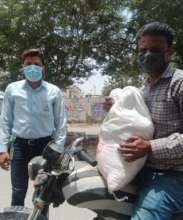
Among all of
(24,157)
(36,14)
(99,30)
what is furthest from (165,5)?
(24,157)

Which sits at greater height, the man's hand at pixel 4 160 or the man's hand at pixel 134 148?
the man's hand at pixel 134 148

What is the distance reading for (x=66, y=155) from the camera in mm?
2541

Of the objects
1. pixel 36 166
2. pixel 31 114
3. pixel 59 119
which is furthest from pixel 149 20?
pixel 36 166

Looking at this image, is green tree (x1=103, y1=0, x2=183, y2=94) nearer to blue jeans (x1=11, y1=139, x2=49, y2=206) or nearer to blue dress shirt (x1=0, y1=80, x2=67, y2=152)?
blue dress shirt (x1=0, y1=80, x2=67, y2=152)

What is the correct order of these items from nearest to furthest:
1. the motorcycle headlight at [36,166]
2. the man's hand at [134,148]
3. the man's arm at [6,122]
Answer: the man's hand at [134,148]
the motorcycle headlight at [36,166]
the man's arm at [6,122]

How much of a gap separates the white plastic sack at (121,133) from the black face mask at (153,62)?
169mm

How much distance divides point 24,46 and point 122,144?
48.0 ft

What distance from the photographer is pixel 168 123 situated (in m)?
2.36

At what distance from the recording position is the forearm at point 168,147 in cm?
228

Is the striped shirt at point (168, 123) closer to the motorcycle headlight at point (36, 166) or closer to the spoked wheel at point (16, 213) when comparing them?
the motorcycle headlight at point (36, 166)

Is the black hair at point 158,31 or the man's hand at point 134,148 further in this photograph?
the black hair at point 158,31

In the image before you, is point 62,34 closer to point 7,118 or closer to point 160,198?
point 7,118

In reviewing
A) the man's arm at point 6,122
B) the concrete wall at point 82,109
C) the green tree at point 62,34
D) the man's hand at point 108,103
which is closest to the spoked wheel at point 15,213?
the man's hand at point 108,103

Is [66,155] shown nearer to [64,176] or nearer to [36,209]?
[64,176]
